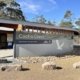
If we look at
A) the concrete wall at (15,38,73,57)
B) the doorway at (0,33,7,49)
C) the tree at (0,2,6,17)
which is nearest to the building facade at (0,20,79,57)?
the concrete wall at (15,38,73,57)

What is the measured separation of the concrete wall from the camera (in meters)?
20.1

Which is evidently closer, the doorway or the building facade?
the building facade

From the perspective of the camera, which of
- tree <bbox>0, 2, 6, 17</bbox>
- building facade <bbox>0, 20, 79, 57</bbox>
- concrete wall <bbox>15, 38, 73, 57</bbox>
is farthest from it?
tree <bbox>0, 2, 6, 17</bbox>

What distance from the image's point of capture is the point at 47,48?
22.6 m

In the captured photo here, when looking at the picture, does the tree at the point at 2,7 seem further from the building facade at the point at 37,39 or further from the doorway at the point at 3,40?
the building facade at the point at 37,39

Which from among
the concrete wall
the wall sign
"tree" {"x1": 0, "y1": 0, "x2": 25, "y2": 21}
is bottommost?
the concrete wall

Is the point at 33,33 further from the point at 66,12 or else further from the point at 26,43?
the point at 66,12

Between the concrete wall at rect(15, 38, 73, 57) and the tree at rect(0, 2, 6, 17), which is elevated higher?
the tree at rect(0, 2, 6, 17)

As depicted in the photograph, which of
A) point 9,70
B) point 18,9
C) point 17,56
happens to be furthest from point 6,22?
point 18,9

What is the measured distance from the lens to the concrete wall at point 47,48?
2006cm

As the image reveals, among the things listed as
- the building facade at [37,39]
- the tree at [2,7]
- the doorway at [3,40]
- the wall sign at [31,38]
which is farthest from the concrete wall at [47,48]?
the tree at [2,7]

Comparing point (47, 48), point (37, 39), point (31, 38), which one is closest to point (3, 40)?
point (47, 48)

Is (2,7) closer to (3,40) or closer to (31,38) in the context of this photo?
(3,40)

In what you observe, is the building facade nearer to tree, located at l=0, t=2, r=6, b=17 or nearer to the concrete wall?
the concrete wall
